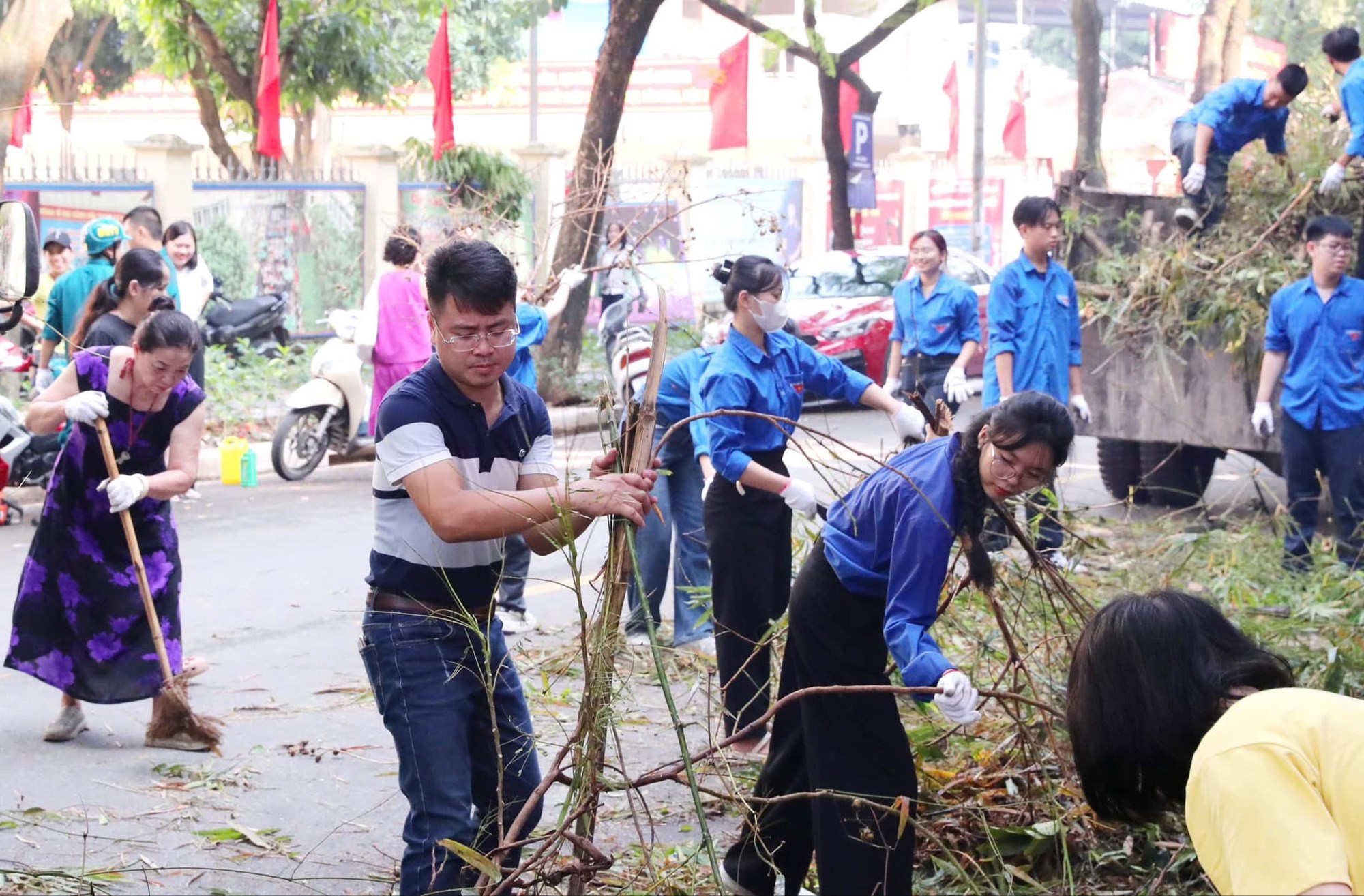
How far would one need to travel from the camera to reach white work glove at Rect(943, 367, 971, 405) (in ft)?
28.2

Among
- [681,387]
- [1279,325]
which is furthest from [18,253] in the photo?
[1279,325]

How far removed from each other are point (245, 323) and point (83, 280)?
664 cm

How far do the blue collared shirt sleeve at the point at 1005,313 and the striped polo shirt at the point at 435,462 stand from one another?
493 centimetres

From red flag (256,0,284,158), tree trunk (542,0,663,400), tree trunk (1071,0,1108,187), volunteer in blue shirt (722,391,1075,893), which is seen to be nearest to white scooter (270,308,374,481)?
tree trunk (542,0,663,400)

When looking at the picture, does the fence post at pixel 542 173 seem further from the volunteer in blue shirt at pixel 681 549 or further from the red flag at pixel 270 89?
the volunteer in blue shirt at pixel 681 549

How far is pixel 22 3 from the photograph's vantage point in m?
9.56

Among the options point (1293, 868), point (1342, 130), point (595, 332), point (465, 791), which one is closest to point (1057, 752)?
point (465, 791)

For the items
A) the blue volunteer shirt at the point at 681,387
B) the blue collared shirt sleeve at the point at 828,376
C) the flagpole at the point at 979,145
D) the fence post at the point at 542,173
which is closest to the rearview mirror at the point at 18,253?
the blue collared shirt sleeve at the point at 828,376

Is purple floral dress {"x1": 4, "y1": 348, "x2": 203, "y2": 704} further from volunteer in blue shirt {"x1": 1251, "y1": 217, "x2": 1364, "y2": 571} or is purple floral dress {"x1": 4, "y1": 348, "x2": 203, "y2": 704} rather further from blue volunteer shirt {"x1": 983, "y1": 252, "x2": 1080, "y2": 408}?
volunteer in blue shirt {"x1": 1251, "y1": 217, "x2": 1364, "y2": 571}

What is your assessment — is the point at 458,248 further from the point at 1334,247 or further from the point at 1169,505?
A: the point at 1169,505

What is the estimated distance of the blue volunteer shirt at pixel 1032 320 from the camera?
7.89 meters

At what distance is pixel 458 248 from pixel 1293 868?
211 cm

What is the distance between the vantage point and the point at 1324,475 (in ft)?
24.6

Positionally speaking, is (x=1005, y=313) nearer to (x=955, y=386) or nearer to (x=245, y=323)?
(x=955, y=386)
